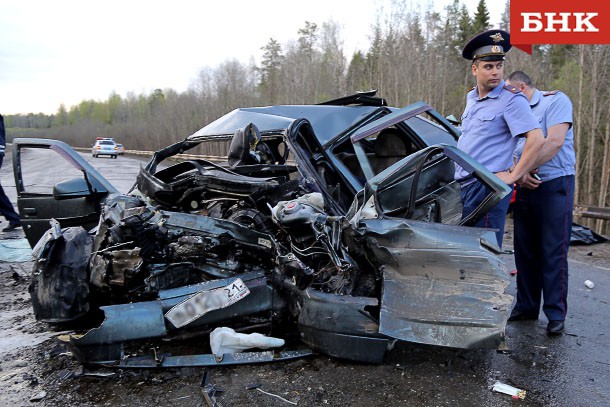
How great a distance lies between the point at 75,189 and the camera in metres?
4.00

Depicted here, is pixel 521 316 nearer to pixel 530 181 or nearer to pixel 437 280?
pixel 530 181

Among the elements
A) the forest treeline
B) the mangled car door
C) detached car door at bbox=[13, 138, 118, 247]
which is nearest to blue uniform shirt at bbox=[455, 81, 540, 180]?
the mangled car door

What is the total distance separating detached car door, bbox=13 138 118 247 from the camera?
4.02 meters

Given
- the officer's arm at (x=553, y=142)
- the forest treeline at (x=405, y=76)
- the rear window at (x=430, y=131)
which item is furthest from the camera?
the forest treeline at (x=405, y=76)

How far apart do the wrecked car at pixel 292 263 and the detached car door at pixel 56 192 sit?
824 mm

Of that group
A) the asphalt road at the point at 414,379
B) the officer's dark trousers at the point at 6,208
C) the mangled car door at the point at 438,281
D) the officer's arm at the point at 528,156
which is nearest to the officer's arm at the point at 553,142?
the officer's arm at the point at 528,156

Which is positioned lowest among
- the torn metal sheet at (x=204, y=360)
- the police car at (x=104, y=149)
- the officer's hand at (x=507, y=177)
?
the torn metal sheet at (x=204, y=360)

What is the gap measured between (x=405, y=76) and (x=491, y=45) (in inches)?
924

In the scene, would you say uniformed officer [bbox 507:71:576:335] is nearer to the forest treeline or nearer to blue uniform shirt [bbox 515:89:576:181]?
blue uniform shirt [bbox 515:89:576:181]

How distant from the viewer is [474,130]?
3.24 meters

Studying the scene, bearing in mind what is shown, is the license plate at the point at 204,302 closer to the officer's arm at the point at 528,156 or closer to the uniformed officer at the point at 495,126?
the uniformed officer at the point at 495,126

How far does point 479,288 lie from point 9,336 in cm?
320

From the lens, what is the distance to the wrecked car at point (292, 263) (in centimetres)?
245

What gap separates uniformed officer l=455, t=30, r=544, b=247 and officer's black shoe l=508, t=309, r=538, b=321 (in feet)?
2.64
